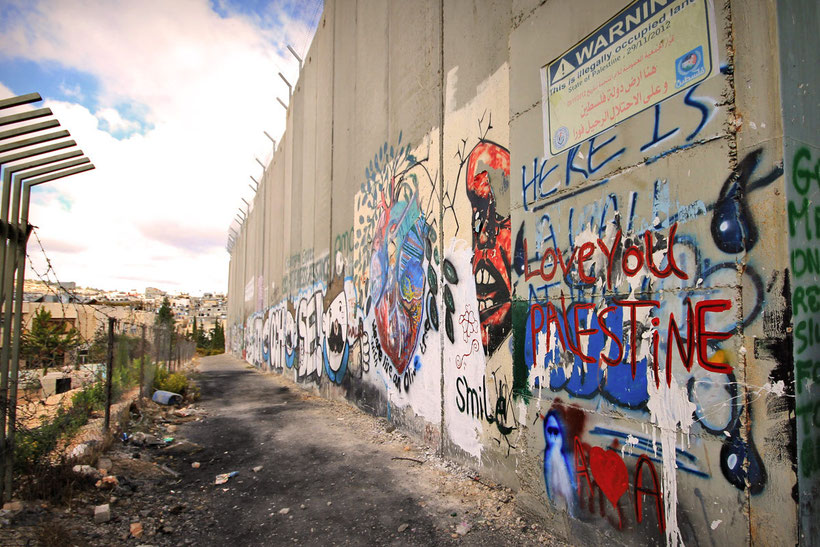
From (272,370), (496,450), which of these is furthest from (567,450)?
(272,370)

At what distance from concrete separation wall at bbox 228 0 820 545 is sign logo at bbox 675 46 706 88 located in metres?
0.01

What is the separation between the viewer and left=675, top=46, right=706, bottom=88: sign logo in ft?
7.85

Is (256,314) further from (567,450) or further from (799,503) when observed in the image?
(799,503)

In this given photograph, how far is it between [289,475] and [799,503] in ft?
14.2

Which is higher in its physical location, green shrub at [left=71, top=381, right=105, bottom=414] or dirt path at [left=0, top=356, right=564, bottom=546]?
green shrub at [left=71, top=381, right=105, bottom=414]

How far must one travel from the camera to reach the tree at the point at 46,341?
400cm

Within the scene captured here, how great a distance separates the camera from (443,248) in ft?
17.3

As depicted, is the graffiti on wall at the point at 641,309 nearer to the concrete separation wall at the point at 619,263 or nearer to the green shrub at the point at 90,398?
the concrete separation wall at the point at 619,263

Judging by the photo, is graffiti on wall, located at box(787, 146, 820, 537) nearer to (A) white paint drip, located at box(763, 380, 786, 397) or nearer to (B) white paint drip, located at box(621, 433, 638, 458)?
(A) white paint drip, located at box(763, 380, 786, 397)

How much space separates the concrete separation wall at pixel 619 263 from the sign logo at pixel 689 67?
13 mm

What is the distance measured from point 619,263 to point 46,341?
5202 millimetres

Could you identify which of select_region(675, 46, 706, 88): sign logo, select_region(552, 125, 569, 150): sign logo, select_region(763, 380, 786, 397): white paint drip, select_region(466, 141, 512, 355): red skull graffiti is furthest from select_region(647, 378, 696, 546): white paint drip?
select_region(552, 125, 569, 150): sign logo

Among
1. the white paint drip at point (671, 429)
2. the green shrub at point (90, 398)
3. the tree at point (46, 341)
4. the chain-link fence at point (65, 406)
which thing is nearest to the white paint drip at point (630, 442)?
the white paint drip at point (671, 429)

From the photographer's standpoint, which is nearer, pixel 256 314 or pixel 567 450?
pixel 567 450
